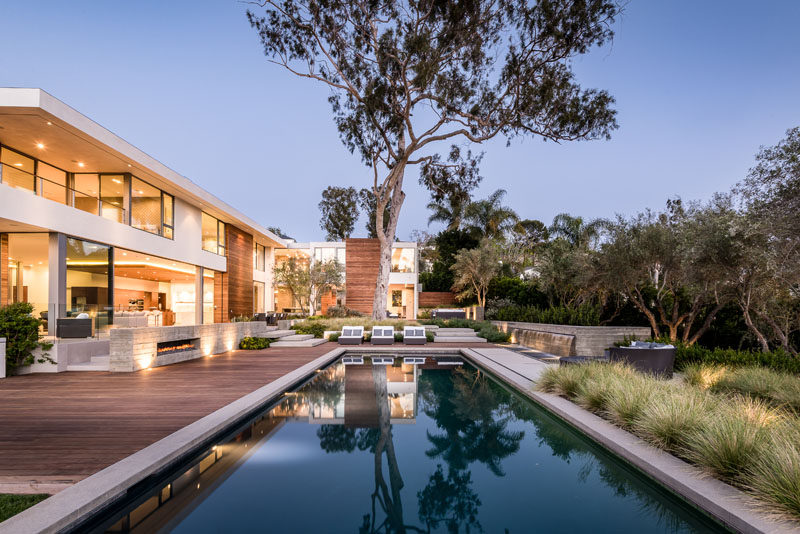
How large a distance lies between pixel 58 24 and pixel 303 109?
2969 cm

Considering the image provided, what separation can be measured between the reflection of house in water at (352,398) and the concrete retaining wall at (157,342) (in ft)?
12.2

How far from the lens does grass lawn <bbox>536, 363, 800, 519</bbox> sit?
9.31ft

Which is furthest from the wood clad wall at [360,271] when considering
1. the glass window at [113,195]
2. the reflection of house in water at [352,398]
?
the reflection of house in water at [352,398]

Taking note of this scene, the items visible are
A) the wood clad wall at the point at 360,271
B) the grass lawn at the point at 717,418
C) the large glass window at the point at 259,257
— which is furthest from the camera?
the large glass window at the point at 259,257

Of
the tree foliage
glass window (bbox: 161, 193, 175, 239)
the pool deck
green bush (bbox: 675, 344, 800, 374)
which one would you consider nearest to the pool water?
the pool deck

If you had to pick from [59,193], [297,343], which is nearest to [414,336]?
[297,343]

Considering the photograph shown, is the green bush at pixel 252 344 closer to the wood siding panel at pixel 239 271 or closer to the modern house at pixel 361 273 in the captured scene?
the wood siding panel at pixel 239 271

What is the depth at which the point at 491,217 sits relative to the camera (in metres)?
29.3

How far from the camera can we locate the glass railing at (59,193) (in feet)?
33.0

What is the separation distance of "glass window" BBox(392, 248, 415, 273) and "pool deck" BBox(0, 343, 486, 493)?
1871 cm

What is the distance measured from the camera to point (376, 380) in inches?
343

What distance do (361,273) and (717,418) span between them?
1963 cm

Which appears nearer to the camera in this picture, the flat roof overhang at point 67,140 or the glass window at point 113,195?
the flat roof overhang at point 67,140

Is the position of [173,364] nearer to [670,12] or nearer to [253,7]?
[253,7]
